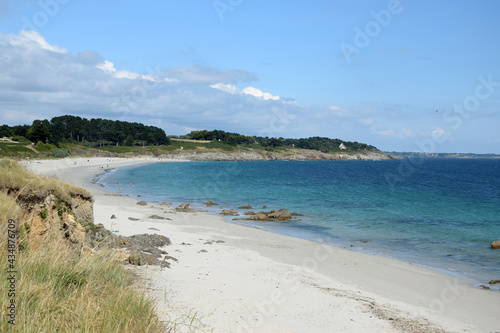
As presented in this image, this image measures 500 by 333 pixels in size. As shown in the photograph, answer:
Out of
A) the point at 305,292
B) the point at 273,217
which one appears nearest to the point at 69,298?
the point at 305,292

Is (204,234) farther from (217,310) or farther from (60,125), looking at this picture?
(60,125)

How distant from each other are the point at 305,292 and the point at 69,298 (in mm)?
7987

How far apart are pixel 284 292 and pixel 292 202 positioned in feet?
95.6

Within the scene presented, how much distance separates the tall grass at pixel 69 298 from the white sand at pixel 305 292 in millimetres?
657

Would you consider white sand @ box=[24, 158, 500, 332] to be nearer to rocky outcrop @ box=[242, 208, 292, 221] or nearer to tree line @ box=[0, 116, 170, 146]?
rocky outcrop @ box=[242, 208, 292, 221]

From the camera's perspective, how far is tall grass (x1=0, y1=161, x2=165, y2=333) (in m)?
4.24

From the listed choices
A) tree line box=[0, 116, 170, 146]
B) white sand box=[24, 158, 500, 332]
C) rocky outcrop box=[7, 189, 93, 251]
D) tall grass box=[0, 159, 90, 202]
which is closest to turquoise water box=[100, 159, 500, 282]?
white sand box=[24, 158, 500, 332]

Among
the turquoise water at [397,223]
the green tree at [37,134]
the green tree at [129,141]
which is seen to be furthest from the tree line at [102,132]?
the turquoise water at [397,223]

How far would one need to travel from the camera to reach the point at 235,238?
2047cm

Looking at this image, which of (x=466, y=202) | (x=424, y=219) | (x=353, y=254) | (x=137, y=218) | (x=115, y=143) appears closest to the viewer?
(x=353, y=254)

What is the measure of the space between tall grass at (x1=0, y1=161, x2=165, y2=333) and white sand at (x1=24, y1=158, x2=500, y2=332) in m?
0.66

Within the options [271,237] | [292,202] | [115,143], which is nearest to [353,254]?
[271,237]

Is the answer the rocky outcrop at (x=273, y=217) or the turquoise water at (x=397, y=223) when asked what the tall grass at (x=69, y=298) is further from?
the rocky outcrop at (x=273, y=217)

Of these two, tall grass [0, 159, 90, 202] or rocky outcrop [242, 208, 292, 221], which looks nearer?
tall grass [0, 159, 90, 202]
